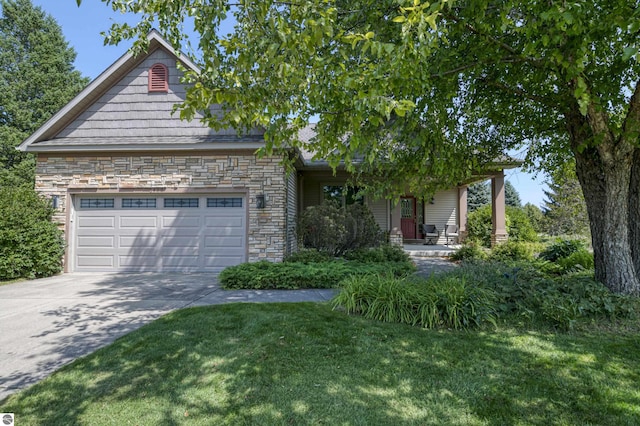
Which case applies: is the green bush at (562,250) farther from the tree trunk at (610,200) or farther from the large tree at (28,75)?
the large tree at (28,75)

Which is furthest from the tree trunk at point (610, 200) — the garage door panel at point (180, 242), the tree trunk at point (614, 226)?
the garage door panel at point (180, 242)

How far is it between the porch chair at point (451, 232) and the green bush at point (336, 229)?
6925 mm

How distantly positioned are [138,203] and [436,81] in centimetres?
815

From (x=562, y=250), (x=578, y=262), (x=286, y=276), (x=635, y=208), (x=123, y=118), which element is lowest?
(x=286, y=276)

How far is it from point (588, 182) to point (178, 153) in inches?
356

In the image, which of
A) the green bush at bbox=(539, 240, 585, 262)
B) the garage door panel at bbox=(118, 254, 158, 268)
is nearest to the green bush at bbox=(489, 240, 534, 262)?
the green bush at bbox=(539, 240, 585, 262)

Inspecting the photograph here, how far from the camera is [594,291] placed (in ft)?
16.2

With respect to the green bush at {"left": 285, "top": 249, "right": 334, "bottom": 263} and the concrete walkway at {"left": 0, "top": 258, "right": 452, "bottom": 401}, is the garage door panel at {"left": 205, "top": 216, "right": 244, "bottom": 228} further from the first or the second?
the green bush at {"left": 285, "top": 249, "right": 334, "bottom": 263}

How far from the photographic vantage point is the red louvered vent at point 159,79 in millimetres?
9578

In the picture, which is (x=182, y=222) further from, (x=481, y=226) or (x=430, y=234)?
(x=481, y=226)

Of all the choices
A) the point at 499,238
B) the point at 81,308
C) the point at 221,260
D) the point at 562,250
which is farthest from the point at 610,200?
the point at 81,308

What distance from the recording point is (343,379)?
307cm

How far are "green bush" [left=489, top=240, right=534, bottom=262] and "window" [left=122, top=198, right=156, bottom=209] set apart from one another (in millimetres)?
10113

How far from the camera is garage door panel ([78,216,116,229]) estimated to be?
9.39 metres
